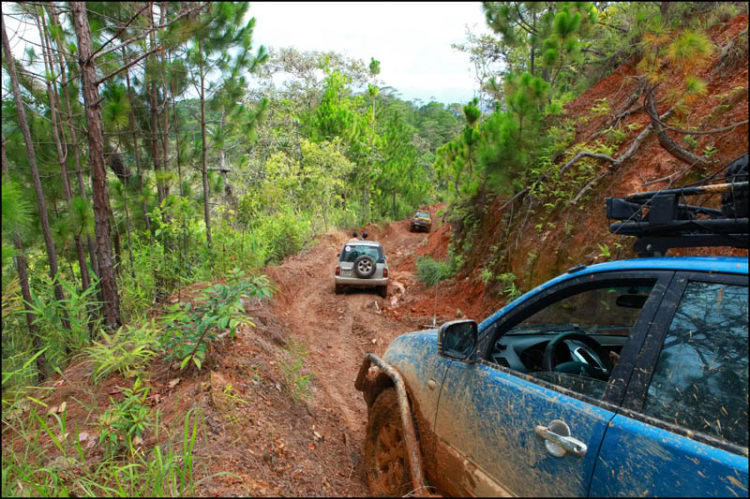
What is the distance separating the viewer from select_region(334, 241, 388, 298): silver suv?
9859mm

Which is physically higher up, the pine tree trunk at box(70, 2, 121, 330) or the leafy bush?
the pine tree trunk at box(70, 2, 121, 330)

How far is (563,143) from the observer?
7516mm

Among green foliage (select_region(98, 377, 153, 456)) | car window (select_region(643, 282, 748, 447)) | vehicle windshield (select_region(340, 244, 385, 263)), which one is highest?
car window (select_region(643, 282, 748, 447))

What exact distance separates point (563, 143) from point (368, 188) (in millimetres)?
18717

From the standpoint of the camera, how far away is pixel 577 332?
99.8 inches

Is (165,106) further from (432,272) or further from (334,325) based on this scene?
(432,272)

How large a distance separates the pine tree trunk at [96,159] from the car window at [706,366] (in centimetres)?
514

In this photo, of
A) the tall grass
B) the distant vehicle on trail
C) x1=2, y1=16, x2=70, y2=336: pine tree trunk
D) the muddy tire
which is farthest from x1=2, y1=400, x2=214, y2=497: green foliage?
the distant vehicle on trail

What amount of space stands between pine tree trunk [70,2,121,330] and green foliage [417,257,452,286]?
6981 millimetres

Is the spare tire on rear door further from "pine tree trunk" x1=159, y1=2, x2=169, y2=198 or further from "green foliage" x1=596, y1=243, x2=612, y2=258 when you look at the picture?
"green foliage" x1=596, y1=243, x2=612, y2=258

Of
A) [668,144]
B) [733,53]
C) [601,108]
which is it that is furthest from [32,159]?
[733,53]

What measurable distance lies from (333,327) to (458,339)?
19.3 feet

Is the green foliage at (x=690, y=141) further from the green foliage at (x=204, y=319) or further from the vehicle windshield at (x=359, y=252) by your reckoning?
the vehicle windshield at (x=359, y=252)

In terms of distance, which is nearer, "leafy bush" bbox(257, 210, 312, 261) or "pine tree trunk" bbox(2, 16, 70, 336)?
"pine tree trunk" bbox(2, 16, 70, 336)
